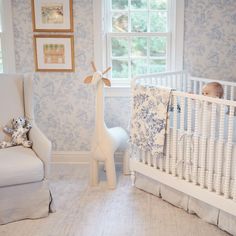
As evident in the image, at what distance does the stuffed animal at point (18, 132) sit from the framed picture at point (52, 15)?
0.94 metres

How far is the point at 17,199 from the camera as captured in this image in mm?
2684

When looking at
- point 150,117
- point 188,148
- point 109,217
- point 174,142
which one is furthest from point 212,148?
point 109,217

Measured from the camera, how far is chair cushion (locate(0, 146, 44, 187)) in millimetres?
2580

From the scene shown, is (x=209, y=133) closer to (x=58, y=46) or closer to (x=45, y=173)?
(x=45, y=173)

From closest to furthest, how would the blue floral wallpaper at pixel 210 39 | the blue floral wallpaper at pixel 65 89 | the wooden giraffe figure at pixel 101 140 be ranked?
the wooden giraffe figure at pixel 101 140 → the blue floral wallpaper at pixel 210 39 → the blue floral wallpaper at pixel 65 89

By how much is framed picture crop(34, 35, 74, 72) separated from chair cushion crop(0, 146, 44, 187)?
3.70ft

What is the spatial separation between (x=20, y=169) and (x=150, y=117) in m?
0.97

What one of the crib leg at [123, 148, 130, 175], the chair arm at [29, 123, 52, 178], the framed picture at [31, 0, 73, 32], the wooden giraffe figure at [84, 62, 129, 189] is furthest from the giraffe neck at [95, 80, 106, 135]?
the framed picture at [31, 0, 73, 32]

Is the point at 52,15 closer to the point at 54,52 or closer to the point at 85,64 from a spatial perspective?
the point at 54,52

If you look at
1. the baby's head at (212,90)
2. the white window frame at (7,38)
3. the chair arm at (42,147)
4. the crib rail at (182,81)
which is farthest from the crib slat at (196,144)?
the white window frame at (7,38)

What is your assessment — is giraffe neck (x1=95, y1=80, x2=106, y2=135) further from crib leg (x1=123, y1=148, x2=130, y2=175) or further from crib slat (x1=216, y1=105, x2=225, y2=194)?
crib slat (x1=216, y1=105, x2=225, y2=194)

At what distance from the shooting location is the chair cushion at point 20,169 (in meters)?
2.58

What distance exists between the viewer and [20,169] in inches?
102

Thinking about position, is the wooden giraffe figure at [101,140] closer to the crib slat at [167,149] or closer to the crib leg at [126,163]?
the crib leg at [126,163]
